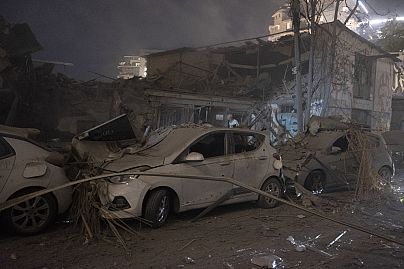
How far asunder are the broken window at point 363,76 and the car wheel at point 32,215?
19.1 metres

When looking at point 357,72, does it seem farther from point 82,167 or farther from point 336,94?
point 82,167

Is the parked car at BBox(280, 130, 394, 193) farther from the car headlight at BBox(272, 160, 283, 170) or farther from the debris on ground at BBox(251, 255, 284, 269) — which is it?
the debris on ground at BBox(251, 255, 284, 269)

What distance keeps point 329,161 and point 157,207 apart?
563 cm

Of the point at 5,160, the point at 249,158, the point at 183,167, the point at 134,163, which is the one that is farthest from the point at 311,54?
the point at 5,160

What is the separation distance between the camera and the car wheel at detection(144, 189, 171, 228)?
19.2 feet

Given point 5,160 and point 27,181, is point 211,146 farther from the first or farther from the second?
point 5,160

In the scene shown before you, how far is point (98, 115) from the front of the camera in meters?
16.0

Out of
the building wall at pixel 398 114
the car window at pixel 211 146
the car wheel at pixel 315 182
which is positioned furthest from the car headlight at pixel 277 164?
the building wall at pixel 398 114

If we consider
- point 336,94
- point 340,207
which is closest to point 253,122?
point 336,94

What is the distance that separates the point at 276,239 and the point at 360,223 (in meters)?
2.14

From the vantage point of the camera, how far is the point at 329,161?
984 centimetres

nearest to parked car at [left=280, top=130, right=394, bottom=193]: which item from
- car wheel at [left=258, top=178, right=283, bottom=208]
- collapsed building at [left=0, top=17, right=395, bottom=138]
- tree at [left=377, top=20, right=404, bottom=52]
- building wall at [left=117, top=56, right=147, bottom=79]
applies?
car wheel at [left=258, top=178, right=283, bottom=208]

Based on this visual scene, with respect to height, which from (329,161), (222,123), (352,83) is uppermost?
(352,83)

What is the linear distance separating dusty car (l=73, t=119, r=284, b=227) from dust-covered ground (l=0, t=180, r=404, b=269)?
0.40m
